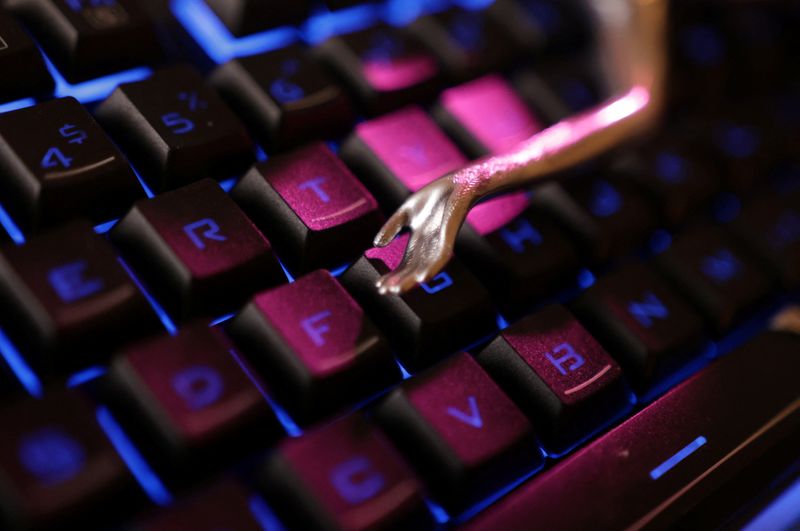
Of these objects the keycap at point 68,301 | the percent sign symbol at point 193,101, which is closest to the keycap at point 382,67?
the percent sign symbol at point 193,101

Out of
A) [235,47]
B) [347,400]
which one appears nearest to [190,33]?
[235,47]

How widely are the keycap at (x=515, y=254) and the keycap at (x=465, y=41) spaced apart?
0.11 meters

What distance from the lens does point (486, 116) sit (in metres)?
0.54

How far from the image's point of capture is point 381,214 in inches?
17.7

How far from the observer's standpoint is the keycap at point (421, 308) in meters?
0.41

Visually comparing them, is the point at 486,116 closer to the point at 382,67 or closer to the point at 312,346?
the point at 382,67

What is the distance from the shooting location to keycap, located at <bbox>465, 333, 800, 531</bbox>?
0.39m

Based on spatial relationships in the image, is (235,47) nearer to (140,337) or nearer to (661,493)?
(140,337)

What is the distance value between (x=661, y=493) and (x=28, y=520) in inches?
11.8

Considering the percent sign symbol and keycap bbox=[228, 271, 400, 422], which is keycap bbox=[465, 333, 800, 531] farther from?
the percent sign symbol

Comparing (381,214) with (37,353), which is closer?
(37,353)

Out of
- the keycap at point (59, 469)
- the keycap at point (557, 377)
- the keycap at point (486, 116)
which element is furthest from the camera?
the keycap at point (486, 116)

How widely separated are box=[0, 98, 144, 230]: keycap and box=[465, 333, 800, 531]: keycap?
0.81 feet

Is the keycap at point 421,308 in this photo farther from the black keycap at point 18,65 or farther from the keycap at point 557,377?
the black keycap at point 18,65
